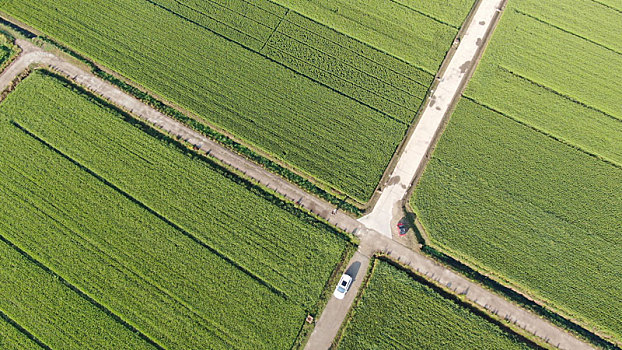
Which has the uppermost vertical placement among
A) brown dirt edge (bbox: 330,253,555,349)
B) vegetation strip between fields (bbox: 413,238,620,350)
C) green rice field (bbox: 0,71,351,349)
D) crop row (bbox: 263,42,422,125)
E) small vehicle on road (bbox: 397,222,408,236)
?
crop row (bbox: 263,42,422,125)

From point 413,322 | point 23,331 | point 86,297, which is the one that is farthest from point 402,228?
point 23,331

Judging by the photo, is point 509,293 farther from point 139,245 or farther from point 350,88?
point 139,245

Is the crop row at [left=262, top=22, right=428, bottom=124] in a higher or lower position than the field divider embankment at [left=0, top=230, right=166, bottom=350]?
higher

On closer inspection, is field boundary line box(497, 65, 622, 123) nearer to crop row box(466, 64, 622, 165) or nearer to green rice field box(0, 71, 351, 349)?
crop row box(466, 64, 622, 165)

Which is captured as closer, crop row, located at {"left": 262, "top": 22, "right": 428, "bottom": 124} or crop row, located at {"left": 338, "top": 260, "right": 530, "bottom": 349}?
crop row, located at {"left": 338, "top": 260, "right": 530, "bottom": 349}

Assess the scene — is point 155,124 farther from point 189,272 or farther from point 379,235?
point 379,235

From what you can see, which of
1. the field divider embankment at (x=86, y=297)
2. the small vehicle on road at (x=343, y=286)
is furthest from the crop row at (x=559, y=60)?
the field divider embankment at (x=86, y=297)

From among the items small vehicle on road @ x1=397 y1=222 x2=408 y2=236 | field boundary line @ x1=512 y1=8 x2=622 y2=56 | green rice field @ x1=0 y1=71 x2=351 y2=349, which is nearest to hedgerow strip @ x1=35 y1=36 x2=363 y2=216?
green rice field @ x1=0 y1=71 x2=351 y2=349
